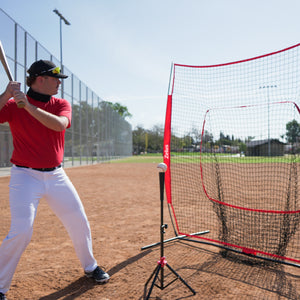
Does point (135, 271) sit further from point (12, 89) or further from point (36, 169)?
point (12, 89)

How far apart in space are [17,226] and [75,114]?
84.0 ft

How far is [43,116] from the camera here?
254 cm

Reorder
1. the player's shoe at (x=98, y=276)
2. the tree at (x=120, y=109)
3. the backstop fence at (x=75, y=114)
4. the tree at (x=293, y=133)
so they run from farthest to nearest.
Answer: the tree at (x=120, y=109) → the backstop fence at (x=75, y=114) → the tree at (x=293, y=133) → the player's shoe at (x=98, y=276)

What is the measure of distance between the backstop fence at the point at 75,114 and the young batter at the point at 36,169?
12.4 m

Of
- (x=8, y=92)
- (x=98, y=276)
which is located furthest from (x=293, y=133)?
(x=8, y=92)

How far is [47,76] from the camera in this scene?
2.90 metres

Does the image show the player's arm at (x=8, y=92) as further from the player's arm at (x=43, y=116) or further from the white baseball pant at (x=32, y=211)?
the white baseball pant at (x=32, y=211)

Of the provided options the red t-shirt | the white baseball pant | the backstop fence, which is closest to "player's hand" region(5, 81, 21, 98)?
the red t-shirt

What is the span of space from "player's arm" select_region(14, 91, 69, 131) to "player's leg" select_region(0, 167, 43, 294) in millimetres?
567

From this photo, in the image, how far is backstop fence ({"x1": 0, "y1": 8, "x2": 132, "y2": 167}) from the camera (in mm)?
14984

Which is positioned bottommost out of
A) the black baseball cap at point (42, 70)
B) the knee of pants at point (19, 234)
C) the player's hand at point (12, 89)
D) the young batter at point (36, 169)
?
the knee of pants at point (19, 234)

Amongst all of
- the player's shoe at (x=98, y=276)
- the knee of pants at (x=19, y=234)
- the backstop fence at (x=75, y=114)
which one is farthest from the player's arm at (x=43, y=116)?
the backstop fence at (x=75, y=114)

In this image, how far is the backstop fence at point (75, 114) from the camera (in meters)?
15.0

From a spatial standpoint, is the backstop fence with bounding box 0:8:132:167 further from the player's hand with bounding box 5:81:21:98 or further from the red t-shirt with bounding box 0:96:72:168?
the player's hand with bounding box 5:81:21:98
